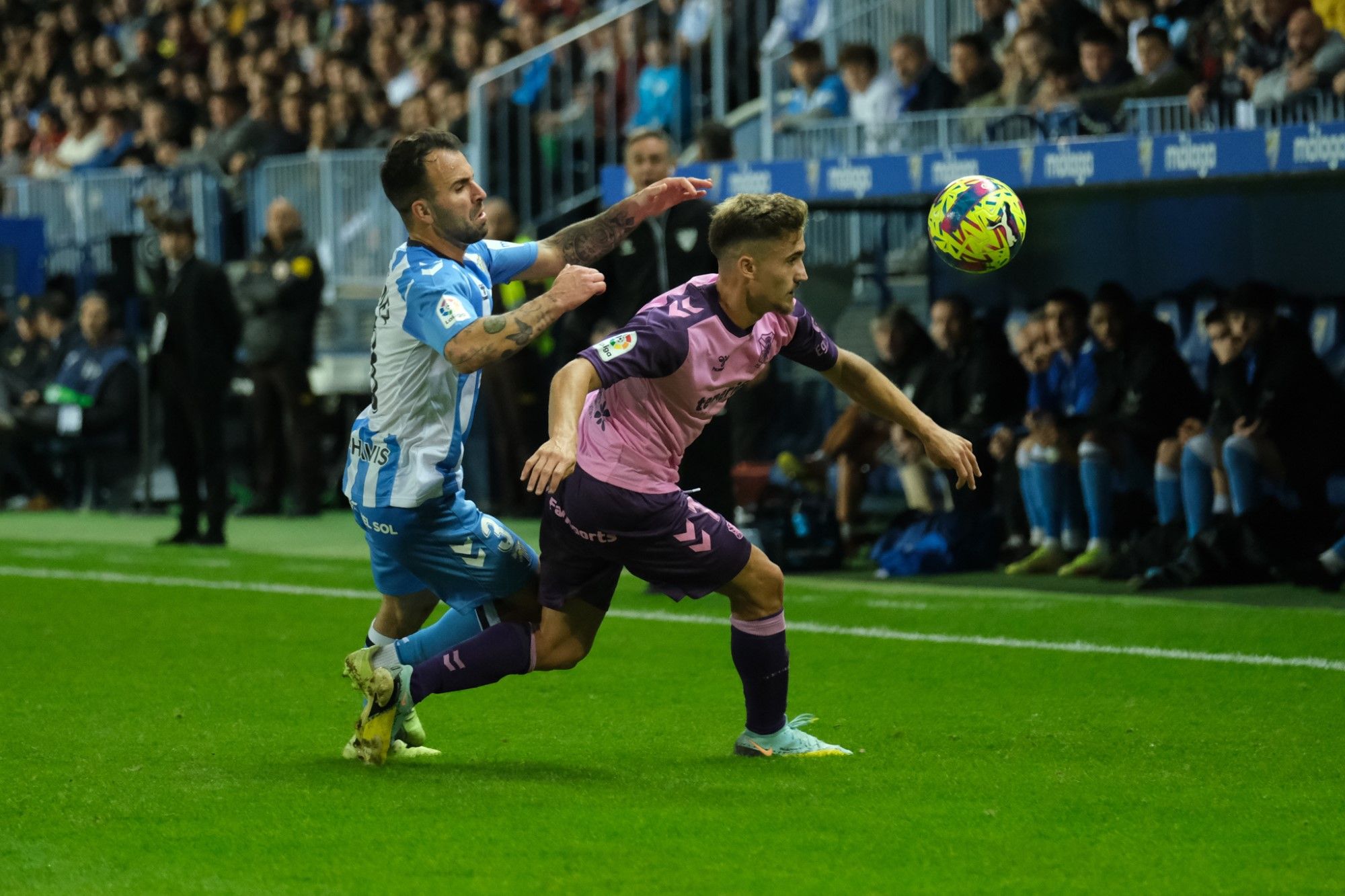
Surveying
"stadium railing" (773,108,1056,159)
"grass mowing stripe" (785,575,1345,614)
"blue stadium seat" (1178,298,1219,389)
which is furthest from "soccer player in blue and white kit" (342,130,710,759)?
"blue stadium seat" (1178,298,1219,389)

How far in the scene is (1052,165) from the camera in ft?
36.1

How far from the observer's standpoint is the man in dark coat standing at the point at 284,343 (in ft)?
54.6

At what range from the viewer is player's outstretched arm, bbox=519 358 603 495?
5.00 m

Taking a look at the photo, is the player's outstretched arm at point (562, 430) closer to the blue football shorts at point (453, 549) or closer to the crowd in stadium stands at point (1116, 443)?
the blue football shorts at point (453, 549)

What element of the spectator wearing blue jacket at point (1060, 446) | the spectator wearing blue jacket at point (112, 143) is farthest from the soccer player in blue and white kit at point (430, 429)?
the spectator wearing blue jacket at point (112, 143)

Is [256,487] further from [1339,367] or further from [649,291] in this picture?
[1339,367]

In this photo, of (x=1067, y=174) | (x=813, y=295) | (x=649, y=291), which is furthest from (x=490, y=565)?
(x=813, y=295)

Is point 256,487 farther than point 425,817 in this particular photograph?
Yes

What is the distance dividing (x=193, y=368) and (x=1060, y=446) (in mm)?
6195

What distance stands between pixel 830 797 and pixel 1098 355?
6931mm

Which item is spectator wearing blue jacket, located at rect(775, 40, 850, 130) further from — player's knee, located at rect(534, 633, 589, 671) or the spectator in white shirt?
player's knee, located at rect(534, 633, 589, 671)

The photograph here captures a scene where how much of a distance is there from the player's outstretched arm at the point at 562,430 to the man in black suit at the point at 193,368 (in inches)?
359

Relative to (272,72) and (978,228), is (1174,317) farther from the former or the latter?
(272,72)

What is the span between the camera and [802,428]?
1419cm
